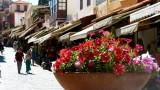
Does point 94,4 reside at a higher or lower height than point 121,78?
higher

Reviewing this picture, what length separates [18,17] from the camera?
99938 millimetres

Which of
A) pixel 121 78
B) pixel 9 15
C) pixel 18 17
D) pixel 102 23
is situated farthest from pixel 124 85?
pixel 9 15

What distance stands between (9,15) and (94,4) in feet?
270

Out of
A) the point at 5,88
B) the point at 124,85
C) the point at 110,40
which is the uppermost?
the point at 110,40

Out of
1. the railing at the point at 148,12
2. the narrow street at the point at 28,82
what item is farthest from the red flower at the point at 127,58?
the narrow street at the point at 28,82

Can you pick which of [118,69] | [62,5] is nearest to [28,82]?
[118,69]

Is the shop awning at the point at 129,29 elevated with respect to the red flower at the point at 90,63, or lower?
elevated

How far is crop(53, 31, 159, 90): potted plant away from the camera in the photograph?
5395mm

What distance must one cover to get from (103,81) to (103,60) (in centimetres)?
31

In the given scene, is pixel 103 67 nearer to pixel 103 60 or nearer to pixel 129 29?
pixel 103 60

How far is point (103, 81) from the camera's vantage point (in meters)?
5.37

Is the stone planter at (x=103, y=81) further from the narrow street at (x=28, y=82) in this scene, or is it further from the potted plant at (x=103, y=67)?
the narrow street at (x=28, y=82)

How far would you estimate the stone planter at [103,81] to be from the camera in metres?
5.38

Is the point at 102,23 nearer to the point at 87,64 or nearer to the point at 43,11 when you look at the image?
the point at 87,64
